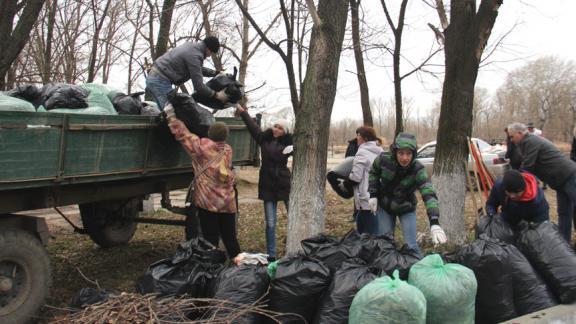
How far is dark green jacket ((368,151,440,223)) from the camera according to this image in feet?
16.2

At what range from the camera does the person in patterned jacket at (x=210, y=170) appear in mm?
5086

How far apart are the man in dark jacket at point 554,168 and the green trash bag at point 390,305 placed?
4.00 m

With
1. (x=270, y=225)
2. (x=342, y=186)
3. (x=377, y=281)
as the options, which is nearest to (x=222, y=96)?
(x=270, y=225)

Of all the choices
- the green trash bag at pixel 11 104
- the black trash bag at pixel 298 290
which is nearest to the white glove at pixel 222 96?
the green trash bag at pixel 11 104

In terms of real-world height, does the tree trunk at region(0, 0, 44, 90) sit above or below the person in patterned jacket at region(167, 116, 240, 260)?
above

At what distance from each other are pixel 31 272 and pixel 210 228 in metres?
1.69

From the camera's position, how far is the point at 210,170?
200 inches

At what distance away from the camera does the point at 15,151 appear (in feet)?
12.6

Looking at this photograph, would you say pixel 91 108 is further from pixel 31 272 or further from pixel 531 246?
pixel 531 246

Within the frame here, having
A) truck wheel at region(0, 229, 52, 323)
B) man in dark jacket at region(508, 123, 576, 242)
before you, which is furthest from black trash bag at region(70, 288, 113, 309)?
man in dark jacket at region(508, 123, 576, 242)

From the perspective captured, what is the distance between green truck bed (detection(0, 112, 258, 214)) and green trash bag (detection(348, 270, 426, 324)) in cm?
265

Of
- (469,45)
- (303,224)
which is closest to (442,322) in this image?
(303,224)

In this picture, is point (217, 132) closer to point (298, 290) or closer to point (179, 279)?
point (179, 279)

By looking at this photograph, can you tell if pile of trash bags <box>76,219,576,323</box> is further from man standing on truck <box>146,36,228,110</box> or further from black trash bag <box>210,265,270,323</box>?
man standing on truck <box>146,36,228,110</box>
